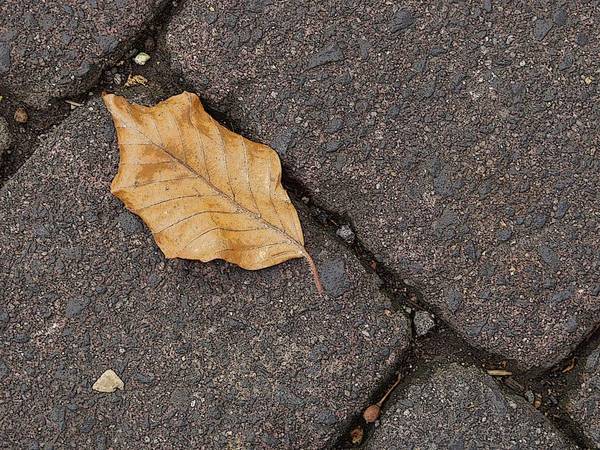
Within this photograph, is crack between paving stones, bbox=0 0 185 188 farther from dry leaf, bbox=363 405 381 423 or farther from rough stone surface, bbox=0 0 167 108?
dry leaf, bbox=363 405 381 423

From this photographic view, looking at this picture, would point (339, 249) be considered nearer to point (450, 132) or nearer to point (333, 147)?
point (333, 147)

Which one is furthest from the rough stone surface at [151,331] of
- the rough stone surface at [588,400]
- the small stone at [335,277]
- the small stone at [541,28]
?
the small stone at [541,28]

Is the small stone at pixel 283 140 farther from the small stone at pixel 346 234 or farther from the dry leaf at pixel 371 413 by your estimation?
the dry leaf at pixel 371 413

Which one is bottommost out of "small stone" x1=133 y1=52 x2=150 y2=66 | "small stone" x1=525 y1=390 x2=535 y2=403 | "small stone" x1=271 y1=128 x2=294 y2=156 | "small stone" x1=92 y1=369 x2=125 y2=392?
"small stone" x1=92 y1=369 x2=125 y2=392

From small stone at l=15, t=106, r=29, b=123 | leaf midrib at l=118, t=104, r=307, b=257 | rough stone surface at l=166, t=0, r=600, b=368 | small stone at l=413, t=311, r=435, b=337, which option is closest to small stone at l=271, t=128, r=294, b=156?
rough stone surface at l=166, t=0, r=600, b=368

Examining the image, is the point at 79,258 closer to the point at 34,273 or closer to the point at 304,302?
the point at 34,273

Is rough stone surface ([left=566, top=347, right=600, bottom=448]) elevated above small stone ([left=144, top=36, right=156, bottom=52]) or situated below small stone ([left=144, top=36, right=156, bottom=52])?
below

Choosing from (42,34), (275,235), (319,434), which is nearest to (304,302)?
(275,235)
